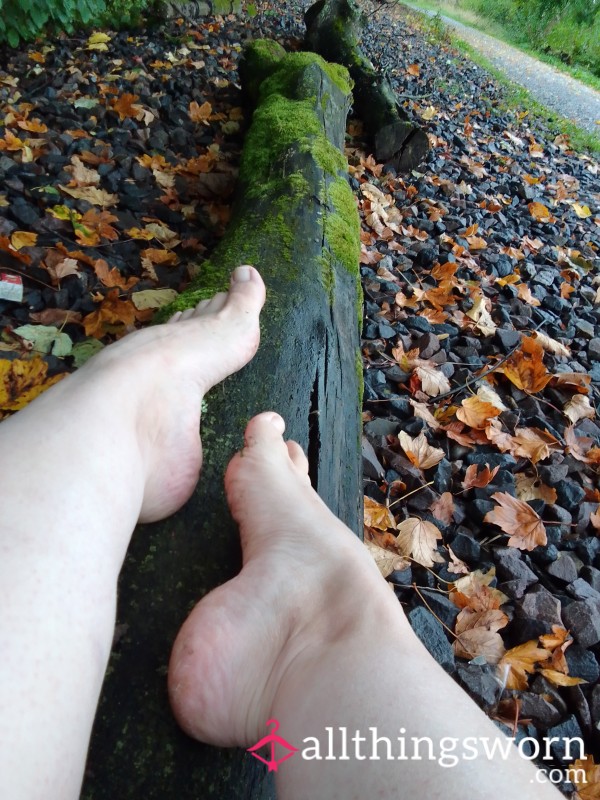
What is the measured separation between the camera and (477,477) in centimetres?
181

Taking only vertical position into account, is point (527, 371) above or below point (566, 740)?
above

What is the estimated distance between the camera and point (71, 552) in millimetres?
773

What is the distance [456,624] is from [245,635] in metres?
0.78

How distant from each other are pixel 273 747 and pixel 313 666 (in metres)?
0.13

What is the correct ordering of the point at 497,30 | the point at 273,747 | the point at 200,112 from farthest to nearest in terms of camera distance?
the point at 497,30 < the point at 200,112 < the point at 273,747

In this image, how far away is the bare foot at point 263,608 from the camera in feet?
2.71

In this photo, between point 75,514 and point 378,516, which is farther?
point 378,516

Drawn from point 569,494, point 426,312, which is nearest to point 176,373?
point 569,494

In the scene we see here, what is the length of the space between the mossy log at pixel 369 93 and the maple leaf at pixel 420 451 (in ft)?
8.58

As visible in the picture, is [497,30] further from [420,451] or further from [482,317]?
[420,451]

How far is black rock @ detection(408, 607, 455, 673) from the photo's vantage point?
133 centimetres

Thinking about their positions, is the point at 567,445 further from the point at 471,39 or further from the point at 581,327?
the point at 471,39

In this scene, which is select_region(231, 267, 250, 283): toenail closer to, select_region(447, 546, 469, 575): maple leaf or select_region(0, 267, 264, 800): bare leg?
select_region(0, 267, 264, 800): bare leg

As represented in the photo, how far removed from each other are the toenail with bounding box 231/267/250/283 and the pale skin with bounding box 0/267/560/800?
452 mm
